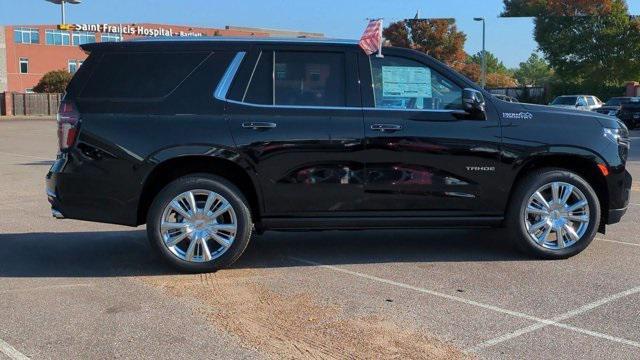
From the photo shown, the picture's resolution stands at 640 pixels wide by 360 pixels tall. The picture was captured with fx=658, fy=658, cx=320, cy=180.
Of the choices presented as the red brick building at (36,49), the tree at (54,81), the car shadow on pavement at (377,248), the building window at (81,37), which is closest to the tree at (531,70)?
the red brick building at (36,49)

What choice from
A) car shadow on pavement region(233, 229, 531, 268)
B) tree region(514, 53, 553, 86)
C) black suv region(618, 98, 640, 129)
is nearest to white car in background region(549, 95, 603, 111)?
black suv region(618, 98, 640, 129)

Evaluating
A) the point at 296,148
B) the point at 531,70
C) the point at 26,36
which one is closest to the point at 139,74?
the point at 296,148

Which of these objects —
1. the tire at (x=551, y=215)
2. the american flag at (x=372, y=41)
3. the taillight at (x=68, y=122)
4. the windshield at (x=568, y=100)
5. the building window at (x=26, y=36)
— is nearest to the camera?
the taillight at (x=68, y=122)

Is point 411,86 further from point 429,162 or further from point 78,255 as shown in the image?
point 78,255

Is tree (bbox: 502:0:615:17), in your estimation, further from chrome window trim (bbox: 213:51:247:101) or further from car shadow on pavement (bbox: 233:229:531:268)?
chrome window trim (bbox: 213:51:247:101)

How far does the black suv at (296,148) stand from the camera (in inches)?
219

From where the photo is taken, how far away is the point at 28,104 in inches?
2174

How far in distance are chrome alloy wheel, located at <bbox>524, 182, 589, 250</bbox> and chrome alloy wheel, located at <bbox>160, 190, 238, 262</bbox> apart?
8.84 feet

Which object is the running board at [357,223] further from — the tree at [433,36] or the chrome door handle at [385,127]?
the tree at [433,36]

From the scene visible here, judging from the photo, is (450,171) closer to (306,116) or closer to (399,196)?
(399,196)

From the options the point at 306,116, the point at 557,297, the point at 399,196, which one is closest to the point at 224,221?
the point at 306,116

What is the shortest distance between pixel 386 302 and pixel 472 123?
6.13 feet

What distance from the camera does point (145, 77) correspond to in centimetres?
565

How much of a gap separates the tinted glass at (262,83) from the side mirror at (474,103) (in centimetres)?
167
